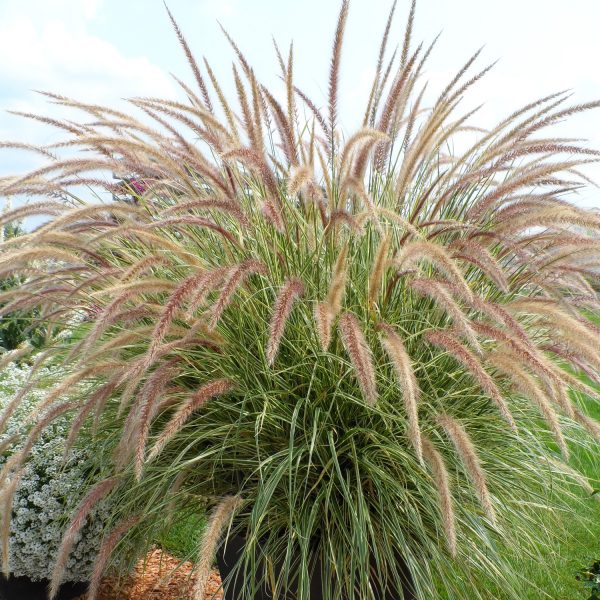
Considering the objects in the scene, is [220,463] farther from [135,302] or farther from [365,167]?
[365,167]

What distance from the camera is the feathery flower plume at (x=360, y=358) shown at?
164 cm

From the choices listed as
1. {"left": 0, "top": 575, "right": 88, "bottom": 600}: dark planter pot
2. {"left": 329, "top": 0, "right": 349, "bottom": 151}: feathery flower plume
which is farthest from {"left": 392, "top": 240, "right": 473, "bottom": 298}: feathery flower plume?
{"left": 0, "top": 575, "right": 88, "bottom": 600}: dark planter pot

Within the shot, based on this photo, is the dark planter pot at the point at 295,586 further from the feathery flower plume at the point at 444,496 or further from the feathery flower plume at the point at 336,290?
the feathery flower plume at the point at 336,290

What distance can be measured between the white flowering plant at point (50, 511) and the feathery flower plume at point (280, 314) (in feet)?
4.73

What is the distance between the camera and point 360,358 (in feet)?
5.51

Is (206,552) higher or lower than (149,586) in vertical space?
lower

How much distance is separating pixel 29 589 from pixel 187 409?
1.94 m

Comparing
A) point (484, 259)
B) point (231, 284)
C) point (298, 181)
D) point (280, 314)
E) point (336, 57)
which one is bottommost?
point (280, 314)

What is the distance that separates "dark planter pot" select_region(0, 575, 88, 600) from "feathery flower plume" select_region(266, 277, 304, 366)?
209 cm

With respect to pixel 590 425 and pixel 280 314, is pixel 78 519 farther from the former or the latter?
pixel 590 425

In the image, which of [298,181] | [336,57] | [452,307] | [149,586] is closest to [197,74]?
[336,57]

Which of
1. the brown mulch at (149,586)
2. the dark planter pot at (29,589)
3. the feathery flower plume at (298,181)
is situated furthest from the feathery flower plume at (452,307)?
the dark planter pot at (29,589)

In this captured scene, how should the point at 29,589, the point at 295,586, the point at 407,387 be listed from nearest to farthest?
1. the point at 407,387
2. the point at 295,586
3. the point at 29,589

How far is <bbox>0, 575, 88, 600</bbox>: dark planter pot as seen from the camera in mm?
3279
